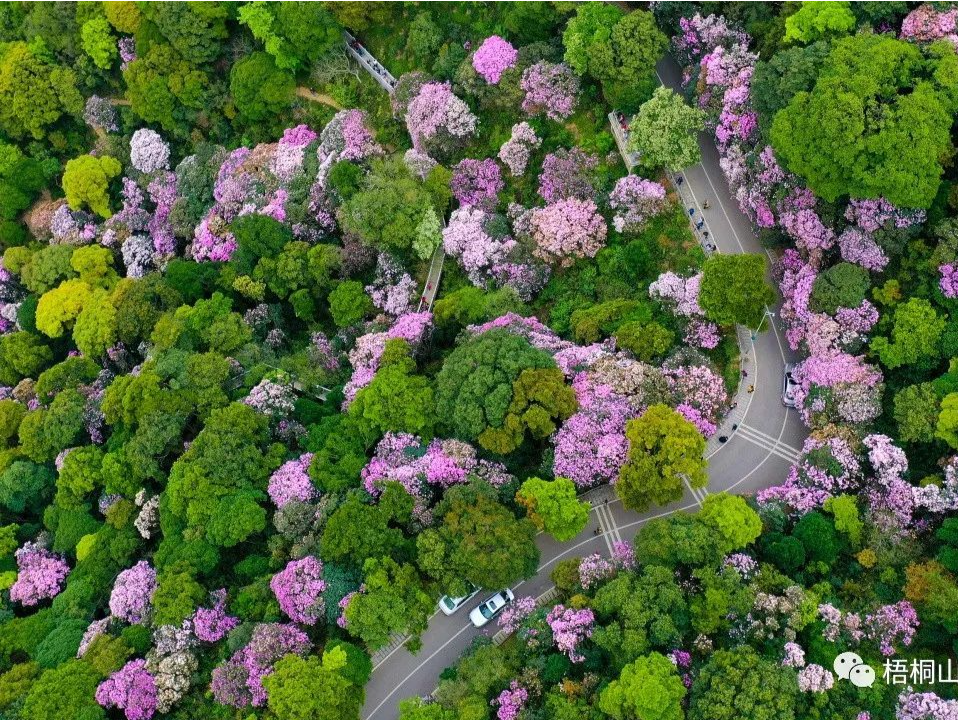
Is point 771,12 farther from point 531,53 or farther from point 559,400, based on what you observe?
point 559,400

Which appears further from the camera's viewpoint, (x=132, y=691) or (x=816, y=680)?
(x=132, y=691)

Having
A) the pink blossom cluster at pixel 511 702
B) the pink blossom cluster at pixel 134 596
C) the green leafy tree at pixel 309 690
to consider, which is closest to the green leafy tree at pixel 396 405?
the green leafy tree at pixel 309 690

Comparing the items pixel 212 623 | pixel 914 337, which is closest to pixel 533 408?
pixel 914 337

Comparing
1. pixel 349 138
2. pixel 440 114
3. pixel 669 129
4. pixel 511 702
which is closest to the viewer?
pixel 511 702

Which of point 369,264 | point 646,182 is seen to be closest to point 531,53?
point 646,182

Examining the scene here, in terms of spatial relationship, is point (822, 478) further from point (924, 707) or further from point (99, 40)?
point (99, 40)

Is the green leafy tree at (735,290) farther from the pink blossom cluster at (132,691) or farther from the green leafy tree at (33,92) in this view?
the green leafy tree at (33,92)

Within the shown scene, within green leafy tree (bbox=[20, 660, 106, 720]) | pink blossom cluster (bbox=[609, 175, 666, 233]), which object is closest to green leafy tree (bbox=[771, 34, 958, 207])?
pink blossom cluster (bbox=[609, 175, 666, 233])
